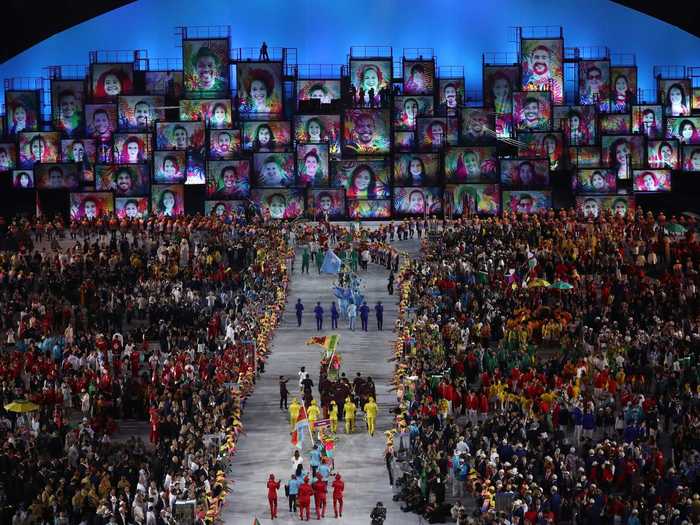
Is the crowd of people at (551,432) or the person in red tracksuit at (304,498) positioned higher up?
the crowd of people at (551,432)

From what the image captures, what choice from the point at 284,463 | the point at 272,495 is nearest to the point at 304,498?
the point at 272,495

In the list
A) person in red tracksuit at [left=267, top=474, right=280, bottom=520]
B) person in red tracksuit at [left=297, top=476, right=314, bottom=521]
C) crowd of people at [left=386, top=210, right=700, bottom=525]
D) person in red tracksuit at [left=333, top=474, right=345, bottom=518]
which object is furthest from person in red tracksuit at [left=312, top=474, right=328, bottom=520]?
crowd of people at [left=386, top=210, right=700, bottom=525]

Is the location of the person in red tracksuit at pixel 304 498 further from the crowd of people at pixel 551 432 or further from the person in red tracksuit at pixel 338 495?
the crowd of people at pixel 551 432

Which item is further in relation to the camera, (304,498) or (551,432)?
(551,432)

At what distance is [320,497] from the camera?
37.6 m

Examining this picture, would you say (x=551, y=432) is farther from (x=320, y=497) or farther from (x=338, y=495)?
(x=320, y=497)

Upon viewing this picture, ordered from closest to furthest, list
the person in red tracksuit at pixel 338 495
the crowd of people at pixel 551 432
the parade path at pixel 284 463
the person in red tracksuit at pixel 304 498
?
1. the crowd of people at pixel 551 432
2. the person in red tracksuit at pixel 304 498
3. the person in red tracksuit at pixel 338 495
4. the parade path at pixel 284 463

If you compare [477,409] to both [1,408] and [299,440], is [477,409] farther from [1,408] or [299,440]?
[1,408]

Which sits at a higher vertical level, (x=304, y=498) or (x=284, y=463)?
(x=284, y=463)

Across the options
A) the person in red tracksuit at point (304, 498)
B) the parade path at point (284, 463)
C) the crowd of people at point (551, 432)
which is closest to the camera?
the crowd of people at point (551, 432)

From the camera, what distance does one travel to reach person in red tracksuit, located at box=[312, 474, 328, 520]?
37.6 m

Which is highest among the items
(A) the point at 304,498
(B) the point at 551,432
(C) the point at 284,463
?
(B) the point at 551,432

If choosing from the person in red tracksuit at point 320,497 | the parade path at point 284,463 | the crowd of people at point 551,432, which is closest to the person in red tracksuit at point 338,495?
the parade path at point 284,463

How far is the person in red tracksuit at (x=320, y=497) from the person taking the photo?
3762 centimetres
